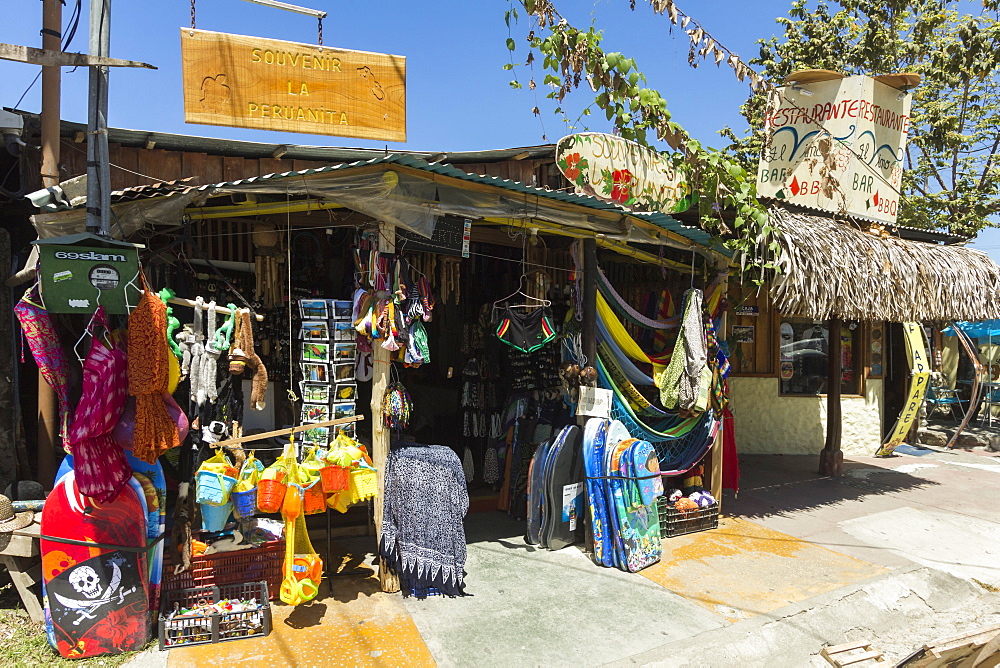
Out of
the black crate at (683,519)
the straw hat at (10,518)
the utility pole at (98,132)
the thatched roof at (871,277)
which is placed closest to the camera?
the utility pole at (98,132)

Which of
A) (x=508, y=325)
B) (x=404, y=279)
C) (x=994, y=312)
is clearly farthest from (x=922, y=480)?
(x=404, y=279)

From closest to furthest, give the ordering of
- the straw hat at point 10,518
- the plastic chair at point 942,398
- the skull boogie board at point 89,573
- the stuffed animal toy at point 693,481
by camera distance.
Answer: the skull boogie board at point 89,573, the straw hat at point 10,518, the stuffed animal toy at point 693,481, the plastic chair at point 942,398

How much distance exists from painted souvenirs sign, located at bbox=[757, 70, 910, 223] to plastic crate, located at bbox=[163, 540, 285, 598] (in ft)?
21.5

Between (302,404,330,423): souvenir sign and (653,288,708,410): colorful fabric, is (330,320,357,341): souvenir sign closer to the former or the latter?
(302,404,330,423): souvenir sign

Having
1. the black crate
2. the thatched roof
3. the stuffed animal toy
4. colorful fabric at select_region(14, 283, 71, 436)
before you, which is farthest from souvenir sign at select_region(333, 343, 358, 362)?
the thatched roof

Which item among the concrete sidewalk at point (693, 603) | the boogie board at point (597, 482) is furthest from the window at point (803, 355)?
the boogie board at point (597, 482)

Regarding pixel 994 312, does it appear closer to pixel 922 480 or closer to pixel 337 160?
pixel 922 480

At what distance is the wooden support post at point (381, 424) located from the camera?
4.79 m

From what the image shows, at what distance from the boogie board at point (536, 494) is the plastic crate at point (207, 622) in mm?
2454

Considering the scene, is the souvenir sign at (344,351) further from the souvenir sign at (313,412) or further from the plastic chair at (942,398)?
the plastic chair at (942,398)

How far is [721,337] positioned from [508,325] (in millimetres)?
2563

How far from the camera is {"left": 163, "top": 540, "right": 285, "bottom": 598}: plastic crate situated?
14.4 feet

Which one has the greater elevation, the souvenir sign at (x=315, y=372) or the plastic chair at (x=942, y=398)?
the souvenir sign at (x=315, y=372)

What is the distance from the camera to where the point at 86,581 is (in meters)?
3.85
